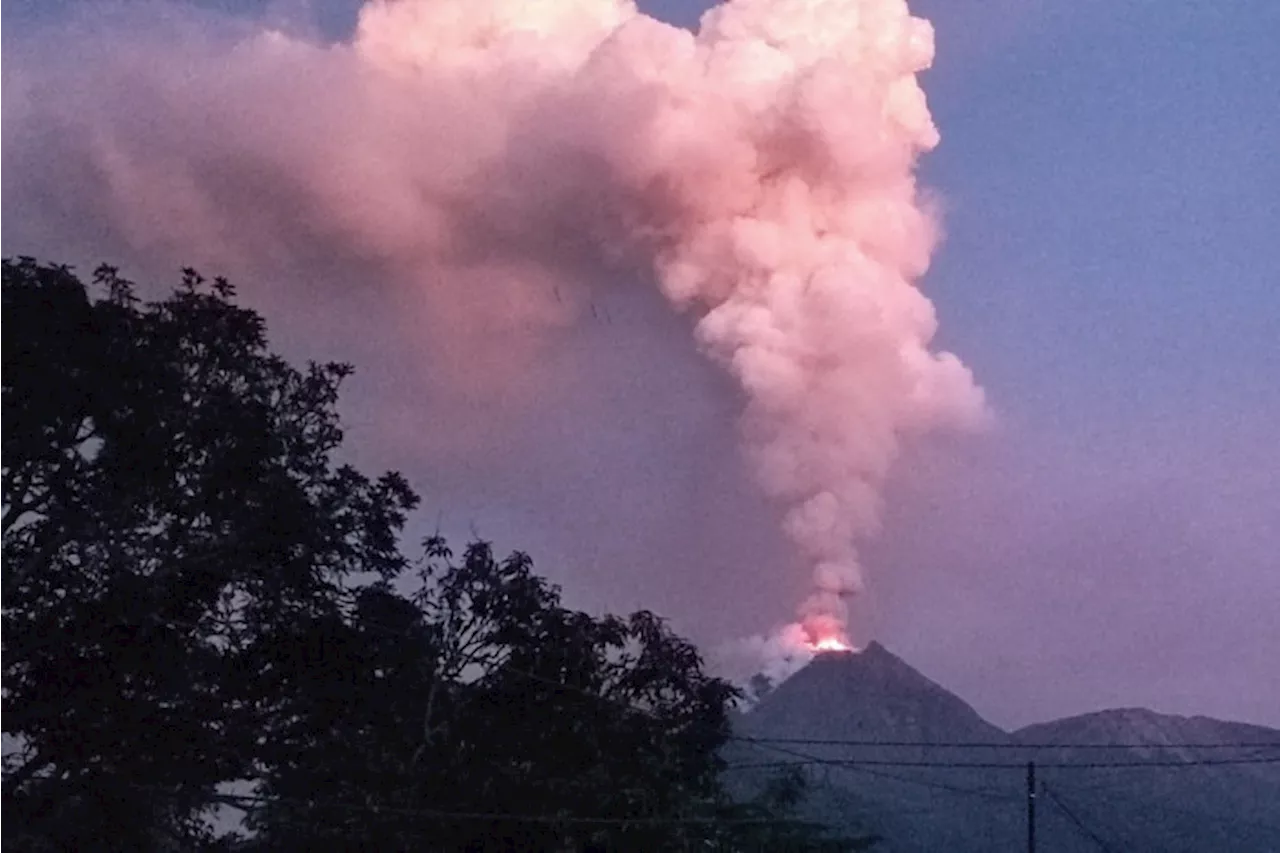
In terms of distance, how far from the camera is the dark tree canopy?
1981 cm

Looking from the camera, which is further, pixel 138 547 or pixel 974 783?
pixel 974 783

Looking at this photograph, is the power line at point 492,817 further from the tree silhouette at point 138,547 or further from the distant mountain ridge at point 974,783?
the distant mountain ridge at point 974,783

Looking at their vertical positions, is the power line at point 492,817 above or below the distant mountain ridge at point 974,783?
below

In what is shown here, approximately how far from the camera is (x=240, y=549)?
814 inches

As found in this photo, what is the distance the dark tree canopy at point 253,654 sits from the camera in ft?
65.0

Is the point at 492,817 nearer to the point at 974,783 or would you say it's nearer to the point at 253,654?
the point at 253,654

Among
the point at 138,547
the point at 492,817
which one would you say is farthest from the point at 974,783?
the point at 138,547

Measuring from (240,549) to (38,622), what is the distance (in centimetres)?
233

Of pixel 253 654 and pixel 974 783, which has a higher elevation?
pixel 974 783

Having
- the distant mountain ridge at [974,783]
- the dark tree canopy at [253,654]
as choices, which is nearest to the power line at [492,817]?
the dark tree canopy at [253,654]

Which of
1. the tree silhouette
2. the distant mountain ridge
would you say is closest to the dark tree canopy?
the tree silhouette

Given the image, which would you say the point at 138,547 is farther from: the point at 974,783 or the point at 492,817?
the point at 974,783

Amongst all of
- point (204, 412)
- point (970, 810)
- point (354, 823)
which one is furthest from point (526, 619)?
point (970, 810)

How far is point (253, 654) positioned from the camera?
21.3 metres
